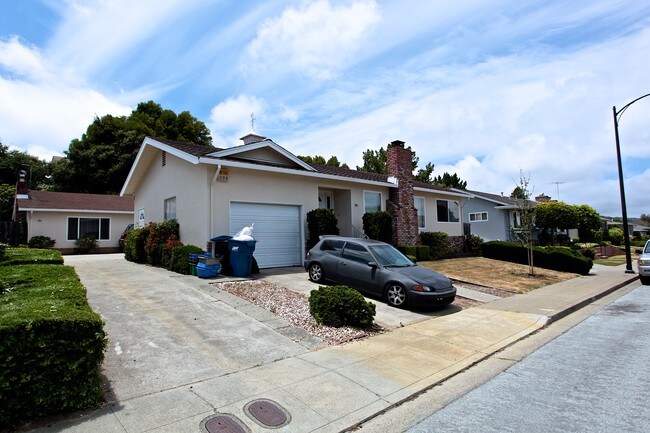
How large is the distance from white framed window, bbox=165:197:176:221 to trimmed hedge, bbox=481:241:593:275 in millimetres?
15556

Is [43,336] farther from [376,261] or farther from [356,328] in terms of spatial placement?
[376,261]

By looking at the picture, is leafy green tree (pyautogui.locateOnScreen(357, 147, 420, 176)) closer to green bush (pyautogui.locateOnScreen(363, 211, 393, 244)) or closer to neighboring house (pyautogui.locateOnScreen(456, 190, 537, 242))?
neighboring house (pyautogui.locateOnScreen(456, 190, 537, 242))

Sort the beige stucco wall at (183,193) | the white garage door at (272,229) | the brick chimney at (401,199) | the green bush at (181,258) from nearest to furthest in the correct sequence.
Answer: the green bush at (181,258), the beige stucco wall at (183,193), the white garage door at (272,229), the brick chimney at (401,199)

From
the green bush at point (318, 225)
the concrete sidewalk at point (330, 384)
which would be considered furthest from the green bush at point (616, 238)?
the concrete sidewalk at point (330, 384)

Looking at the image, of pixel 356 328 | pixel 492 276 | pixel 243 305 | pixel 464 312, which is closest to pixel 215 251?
pixel 243 305

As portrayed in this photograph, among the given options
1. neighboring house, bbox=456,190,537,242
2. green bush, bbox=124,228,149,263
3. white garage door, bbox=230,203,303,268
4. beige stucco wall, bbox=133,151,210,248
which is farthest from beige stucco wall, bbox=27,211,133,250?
neighboring house, bbox=456,190,537,242

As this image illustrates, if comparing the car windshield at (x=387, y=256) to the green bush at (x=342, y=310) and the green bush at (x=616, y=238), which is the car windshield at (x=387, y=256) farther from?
the green bush at (x=616, y=238)

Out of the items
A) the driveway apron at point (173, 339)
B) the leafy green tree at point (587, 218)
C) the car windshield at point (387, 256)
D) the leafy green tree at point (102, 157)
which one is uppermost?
the leafy green tree at point (102, 157)

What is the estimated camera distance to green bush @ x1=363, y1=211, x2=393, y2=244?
16.5 m

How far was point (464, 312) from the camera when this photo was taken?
918 centimetres

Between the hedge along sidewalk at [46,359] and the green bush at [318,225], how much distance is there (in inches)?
407

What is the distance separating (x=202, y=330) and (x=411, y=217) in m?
13.4

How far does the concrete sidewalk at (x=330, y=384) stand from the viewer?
3.74 metres

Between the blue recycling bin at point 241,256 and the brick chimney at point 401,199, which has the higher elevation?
the brick chimney at point 401,199
